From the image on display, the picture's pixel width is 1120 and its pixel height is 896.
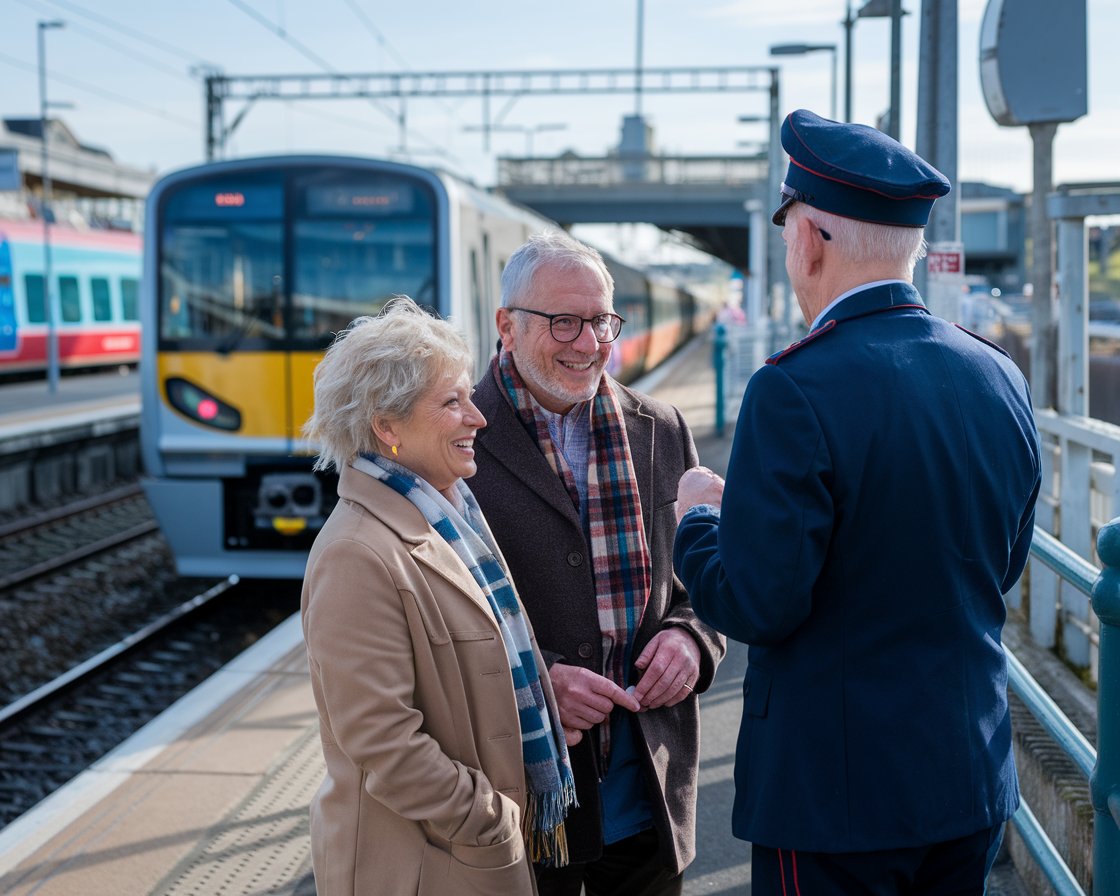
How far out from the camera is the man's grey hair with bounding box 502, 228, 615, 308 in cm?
265

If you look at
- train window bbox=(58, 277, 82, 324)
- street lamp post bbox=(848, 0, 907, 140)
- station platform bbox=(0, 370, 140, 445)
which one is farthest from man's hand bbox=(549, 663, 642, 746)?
train window bbox=(58, 277, 82, 324)

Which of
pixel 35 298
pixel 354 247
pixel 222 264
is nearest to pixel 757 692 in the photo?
pixel 354 247

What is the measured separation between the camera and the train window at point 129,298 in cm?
2869

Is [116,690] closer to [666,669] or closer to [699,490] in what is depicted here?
[666,669]

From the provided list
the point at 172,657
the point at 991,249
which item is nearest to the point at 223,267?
the point at 172,657

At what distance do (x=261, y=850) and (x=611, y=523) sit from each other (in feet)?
6.56

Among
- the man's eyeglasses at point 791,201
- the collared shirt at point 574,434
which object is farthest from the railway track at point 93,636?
the man's eyeglasses at point 791,201

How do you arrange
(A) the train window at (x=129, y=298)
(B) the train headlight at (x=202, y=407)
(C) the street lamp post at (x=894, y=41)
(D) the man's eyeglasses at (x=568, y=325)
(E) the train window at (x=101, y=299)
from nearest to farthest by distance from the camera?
(D) the man's eyeglasses at (x=568, y=325) → (B) the train headlight at (x=202, y=407) → (C) the street lamp post at (x=894, y=41) → (E) the train window at (x=101, y=299) → (A) the train window at (x=129, y=298)

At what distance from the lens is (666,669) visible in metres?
2.60

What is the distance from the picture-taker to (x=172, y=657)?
27.6ft

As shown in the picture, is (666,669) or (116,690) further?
(116,690)

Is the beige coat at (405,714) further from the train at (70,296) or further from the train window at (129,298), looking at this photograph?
the train window at (129,298)

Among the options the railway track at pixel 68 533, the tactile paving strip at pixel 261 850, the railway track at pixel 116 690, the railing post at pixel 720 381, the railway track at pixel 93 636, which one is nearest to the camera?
the tactile paving strip at pixel 261 850

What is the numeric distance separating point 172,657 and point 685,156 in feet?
114
